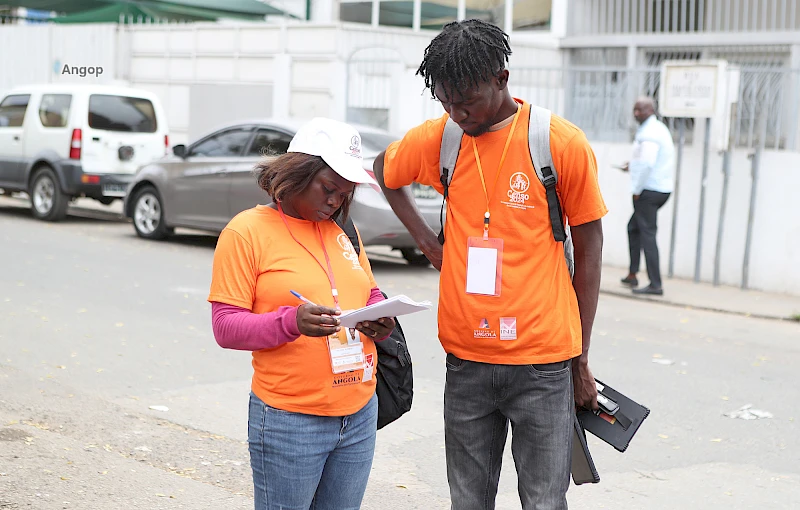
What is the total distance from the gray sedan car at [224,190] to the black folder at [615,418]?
7656 mm

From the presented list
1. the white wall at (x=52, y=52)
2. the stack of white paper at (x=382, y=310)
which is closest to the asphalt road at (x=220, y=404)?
the stack of white paper at (x=382, y=310)

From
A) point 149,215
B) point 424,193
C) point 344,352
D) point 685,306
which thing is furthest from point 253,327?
point 149,215

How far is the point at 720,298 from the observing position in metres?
11.0

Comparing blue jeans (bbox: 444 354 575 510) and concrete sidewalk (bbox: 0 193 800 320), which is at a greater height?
blue jeans (bbox: 444 354 575 510)

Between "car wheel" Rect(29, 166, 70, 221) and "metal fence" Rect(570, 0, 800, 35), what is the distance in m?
9.37

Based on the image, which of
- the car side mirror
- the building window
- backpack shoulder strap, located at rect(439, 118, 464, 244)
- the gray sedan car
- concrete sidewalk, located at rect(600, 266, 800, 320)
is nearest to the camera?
backpack shoulder strap, located at rect(439, 118, 464, 244)

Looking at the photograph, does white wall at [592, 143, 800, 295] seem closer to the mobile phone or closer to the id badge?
the mobile phone

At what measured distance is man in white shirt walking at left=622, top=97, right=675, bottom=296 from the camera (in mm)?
10758

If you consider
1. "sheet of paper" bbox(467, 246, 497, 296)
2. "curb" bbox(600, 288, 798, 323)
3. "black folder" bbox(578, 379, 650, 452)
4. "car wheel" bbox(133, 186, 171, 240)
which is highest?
"sheet of paper" bbox(467, 246, 497, 296)

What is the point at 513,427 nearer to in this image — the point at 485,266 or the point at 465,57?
the point at 485,266

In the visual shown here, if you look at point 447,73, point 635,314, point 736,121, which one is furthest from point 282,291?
point 736,121

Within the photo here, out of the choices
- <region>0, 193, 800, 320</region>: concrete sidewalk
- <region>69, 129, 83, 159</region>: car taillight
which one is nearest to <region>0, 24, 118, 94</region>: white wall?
<region>69, 129, 83, 159</region>: car taillight

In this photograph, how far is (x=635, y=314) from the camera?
9.96m

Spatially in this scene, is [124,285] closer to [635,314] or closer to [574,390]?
[635,314]
